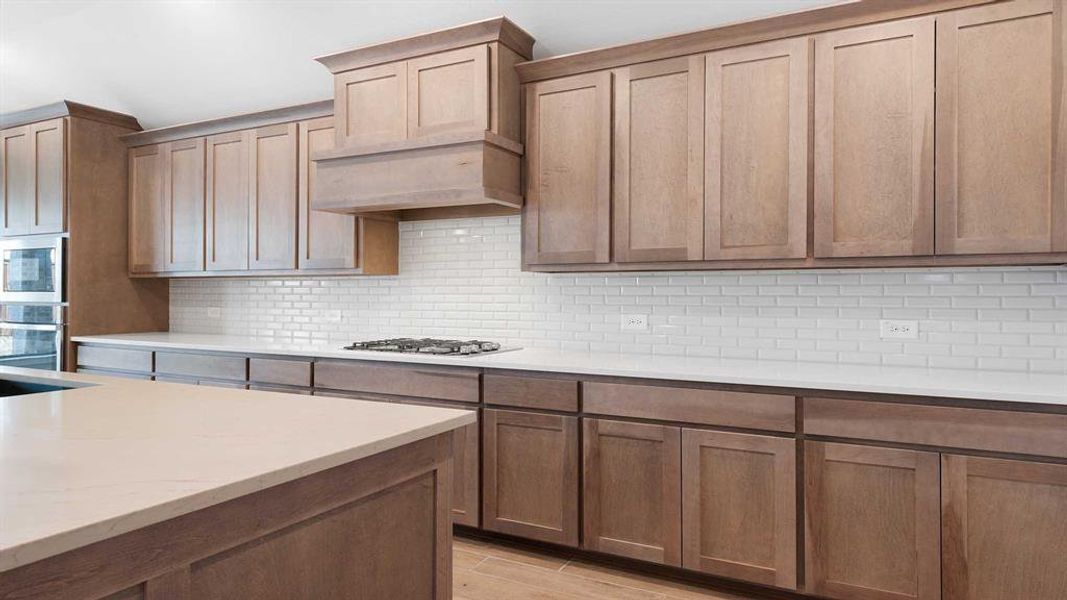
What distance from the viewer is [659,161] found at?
126 inches

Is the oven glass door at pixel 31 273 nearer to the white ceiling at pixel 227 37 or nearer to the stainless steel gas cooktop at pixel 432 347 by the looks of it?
the white ceiling at pixel 227 37

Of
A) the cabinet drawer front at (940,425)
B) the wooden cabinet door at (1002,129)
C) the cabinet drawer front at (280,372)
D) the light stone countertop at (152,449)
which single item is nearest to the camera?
the light stone countertop at (152,449)

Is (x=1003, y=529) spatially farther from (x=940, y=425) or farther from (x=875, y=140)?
(x=875, y=140)

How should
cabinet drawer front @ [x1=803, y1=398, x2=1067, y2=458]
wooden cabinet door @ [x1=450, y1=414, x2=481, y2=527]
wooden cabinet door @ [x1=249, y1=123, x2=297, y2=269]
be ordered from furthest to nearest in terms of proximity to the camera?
wooden cabinet door @ [x1=249, y1=123, x2=297, y2=269], wooden cabinet door @ [x1=450, y1=414, x2=481, y2=527], cabinet drawer front @ [x1=803, y1=398, x2=1067, y2=458]

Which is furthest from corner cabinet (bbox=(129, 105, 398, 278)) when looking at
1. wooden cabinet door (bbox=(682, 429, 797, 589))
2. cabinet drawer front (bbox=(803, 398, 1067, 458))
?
cabinet drawer front (bbox=(803, 398, 1067, 458))

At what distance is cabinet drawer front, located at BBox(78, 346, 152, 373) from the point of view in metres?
4.48

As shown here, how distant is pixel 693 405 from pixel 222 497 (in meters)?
2.06

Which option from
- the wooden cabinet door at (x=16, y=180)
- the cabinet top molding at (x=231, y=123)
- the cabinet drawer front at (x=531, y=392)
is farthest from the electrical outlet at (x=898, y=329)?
the wooden cabinet door at (x=16, y=180)

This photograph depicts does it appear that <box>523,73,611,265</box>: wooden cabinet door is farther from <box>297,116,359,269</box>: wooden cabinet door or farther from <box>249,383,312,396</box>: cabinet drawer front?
<box>249,383,312,396</box>: cabinet drawer front

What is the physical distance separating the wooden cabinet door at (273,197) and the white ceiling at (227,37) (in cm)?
35

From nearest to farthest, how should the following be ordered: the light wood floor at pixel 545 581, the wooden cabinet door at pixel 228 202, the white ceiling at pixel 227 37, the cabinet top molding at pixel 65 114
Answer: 1. the light wood floor at pixel 545 581
2. the white ceiling at pixel 227 37
3. the wooden cabinet door at pixel 228 202
4. the cabinet top molding at pixel 65 114

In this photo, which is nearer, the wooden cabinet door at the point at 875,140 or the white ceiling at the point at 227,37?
the wooden cabinet door at the point at 875,140

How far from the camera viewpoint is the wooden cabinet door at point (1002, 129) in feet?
8.16

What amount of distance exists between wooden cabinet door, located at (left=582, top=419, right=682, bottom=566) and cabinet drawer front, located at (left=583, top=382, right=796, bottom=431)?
0.06m
